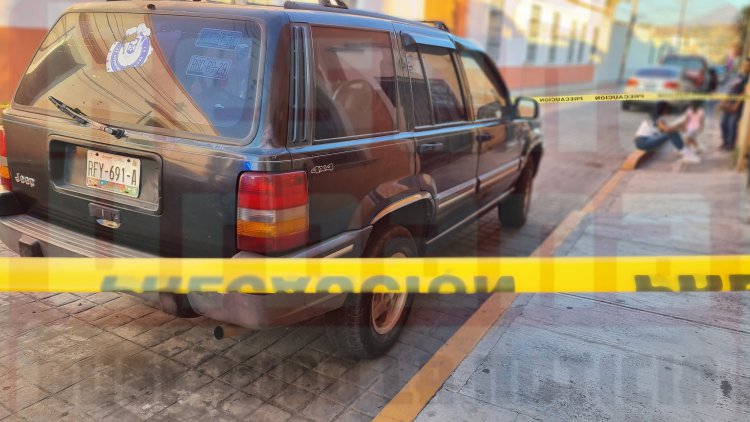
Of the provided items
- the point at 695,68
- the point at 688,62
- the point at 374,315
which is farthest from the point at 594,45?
the point at 374,315

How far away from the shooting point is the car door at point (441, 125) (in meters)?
3.48

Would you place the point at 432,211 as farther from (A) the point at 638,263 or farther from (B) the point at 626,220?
(B) the point at 626,220

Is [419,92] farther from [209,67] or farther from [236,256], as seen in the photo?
[236,256]

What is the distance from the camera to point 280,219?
2447mm

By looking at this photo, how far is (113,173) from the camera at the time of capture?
2.72 metres

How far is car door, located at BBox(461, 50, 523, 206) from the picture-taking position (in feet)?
14.4

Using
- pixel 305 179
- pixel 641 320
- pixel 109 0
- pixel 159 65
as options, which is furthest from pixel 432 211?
pixel 109 0

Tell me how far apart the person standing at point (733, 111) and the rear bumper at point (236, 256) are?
996 cm

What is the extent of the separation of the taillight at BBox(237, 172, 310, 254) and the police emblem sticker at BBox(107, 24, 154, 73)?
2.94 feet

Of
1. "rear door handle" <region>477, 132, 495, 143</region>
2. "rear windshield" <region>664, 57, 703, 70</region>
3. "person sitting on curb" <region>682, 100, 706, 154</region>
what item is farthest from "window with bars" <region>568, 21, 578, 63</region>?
"rear door handle" <region>477, 132, 495, 143</region>

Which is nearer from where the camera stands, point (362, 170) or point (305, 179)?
point (305, 179)

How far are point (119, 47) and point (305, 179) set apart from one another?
4.09 feet

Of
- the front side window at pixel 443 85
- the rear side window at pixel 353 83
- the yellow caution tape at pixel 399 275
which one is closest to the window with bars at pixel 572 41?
the front side window at pixel 443 85

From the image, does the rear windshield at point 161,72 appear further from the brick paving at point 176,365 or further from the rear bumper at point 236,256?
the brick paving at point 176,365
